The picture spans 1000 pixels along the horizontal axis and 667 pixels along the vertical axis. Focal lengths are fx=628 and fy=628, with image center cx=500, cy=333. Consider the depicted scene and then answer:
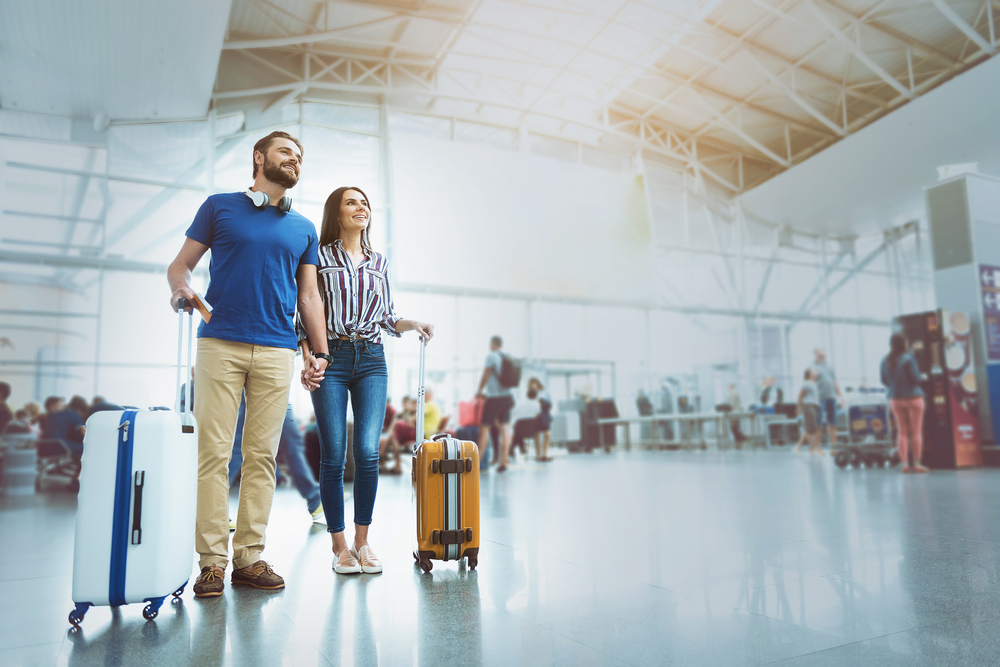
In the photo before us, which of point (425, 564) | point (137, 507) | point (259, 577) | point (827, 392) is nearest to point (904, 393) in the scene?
point (827, 392)

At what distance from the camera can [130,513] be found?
5.96ft

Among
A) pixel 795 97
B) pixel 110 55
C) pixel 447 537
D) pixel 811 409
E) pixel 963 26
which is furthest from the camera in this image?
pixel 795 97

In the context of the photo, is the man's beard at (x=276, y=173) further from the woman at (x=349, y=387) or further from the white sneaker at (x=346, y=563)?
the white sneaker at (x=346, y=563)

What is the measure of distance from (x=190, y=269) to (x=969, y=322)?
8775 millimetres

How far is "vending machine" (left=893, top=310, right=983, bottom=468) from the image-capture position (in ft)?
24.1

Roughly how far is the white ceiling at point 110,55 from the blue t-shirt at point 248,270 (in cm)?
637

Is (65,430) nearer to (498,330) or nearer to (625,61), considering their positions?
(498,330)

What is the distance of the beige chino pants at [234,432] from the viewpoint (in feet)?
7.04

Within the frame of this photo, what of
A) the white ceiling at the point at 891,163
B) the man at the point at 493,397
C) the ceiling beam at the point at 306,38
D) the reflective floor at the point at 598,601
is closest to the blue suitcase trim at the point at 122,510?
the reflective floor at the point at 598,601

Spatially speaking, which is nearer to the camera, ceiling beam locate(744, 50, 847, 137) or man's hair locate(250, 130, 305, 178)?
man's hair locate(250, 130, 305, 178)

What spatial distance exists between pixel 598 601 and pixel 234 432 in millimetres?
1371

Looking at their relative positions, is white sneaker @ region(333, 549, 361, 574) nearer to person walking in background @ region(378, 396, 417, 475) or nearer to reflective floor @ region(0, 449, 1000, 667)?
reflective floor @ region(0, 449, 1000, 667)

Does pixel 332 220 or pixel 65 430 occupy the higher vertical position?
pixel 332 220

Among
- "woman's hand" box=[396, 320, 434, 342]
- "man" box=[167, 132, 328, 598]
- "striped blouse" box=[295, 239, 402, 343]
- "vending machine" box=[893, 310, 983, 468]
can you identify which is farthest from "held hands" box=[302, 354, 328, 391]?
"vending machine" box=[893, 310, 983, 468]
